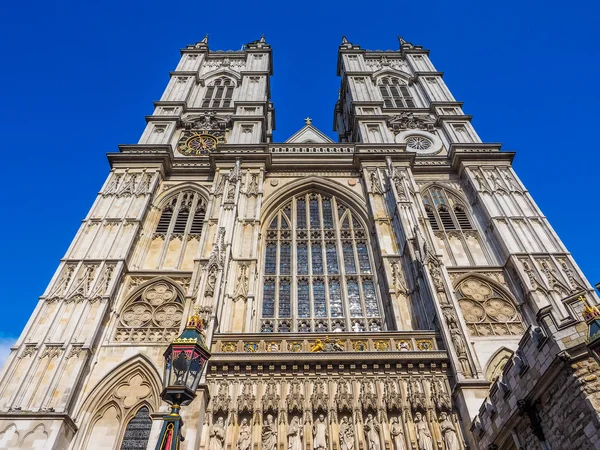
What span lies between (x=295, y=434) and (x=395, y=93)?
78.2 ft

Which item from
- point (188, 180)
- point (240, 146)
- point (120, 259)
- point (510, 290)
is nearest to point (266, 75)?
point (240, 146)

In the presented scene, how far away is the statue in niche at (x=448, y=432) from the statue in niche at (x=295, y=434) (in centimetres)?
344

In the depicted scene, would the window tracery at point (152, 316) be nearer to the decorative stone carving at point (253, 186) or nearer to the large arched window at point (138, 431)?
the large arched window at point (138, 431)

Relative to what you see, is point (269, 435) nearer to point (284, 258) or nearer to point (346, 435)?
point (346, 435)

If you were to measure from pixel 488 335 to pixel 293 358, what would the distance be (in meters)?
7.00

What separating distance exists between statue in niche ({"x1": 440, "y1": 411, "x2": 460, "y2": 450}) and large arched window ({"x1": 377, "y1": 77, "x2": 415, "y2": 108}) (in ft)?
66.7

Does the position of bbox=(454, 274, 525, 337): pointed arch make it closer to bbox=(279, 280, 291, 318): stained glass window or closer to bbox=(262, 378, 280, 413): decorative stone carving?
bbox=(279, 280, 291, 318): stained glass window

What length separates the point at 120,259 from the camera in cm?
1564

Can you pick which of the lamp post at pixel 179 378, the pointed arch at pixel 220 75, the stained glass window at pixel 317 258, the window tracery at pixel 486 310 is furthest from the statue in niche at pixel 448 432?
the pointed arch at pixel 220 75

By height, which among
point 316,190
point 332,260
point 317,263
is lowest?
point 317,263

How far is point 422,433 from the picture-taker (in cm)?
1054

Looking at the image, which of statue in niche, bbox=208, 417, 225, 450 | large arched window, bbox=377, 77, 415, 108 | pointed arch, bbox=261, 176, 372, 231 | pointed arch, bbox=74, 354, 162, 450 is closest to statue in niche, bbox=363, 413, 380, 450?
statue in niche, bbox=208, 417, 225, 450

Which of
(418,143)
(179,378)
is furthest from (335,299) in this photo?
(418,143)

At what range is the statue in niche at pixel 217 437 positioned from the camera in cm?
1027
